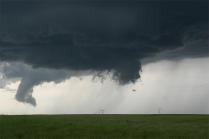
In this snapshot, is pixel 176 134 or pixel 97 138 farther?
pixel 176 134

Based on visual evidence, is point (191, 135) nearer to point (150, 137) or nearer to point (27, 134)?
point (150, 137)

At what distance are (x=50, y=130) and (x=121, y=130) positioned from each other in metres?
8.10

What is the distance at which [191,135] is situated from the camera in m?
45.0

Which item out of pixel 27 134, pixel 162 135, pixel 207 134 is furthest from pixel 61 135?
pixel 207 134

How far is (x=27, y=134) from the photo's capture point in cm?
4850

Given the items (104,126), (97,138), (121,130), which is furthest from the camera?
(104,126)

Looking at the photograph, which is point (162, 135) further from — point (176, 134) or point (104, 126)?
point (104, 126)

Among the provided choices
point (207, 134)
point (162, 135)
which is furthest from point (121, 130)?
point (207, 134)

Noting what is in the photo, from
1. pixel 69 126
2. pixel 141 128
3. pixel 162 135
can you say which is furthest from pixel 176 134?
pixel 69 126

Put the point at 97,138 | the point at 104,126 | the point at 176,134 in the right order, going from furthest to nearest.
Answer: the point at 104,126 → the point at 176,134 → the point at 97,138

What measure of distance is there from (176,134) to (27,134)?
1541 centimetres

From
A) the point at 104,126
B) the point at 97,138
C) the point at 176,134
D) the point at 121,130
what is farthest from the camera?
the point at 104,126

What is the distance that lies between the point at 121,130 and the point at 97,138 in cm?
776

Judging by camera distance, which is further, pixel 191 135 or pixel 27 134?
pixel 27 134
